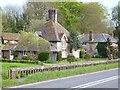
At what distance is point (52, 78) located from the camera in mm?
27688

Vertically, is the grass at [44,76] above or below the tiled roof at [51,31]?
below

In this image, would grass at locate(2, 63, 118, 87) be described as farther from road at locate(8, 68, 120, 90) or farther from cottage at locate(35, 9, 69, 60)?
cottage at locate(35, 9, 69, 60)

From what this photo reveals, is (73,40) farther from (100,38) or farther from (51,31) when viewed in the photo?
(100,38)

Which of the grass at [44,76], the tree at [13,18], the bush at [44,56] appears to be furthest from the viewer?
the tree at [13,18]

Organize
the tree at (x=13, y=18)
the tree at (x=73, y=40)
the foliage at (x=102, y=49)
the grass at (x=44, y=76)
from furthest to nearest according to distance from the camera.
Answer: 1. the tree at (x=13, y=18)
2. the foliage at (x=102, y=49)
3. the tree at (x=73, y=40)
4. the grass at (x=44, y=76)

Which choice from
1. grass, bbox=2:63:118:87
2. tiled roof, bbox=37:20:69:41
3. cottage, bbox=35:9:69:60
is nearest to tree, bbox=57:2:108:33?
cottage, bbox=35:9:69:60

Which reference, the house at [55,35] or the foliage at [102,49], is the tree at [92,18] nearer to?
the foliage at [102,49]

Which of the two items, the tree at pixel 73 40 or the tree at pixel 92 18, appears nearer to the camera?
the tree at pixel 73 40

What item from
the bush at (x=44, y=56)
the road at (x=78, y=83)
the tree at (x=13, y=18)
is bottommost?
the road at (x=78, y=83)

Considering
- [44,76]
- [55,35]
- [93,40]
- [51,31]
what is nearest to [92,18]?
[93,40]

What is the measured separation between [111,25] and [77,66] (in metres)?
69.5

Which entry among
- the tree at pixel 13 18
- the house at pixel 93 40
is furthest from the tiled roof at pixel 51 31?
the tree at pixel 13 18

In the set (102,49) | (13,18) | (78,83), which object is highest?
(13,18)

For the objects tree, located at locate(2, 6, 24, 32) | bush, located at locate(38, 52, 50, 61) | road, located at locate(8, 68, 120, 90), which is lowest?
road, located at locate(8, 68, 120, 90)
